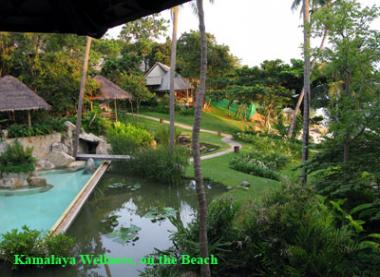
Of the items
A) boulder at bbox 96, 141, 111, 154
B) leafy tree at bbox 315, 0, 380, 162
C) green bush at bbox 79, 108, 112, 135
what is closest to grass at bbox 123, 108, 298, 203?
leafy tree at bbox 315, 0, 380, 162

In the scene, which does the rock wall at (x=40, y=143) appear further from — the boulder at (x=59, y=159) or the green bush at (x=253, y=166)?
the green bush at (x=253, y=166)

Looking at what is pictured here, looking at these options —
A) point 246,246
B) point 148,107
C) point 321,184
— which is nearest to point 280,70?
point 148,107

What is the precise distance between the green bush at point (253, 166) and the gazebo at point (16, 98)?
9.40 meters

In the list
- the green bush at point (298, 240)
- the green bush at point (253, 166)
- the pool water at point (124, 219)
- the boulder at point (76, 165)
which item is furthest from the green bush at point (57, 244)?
the green bush at point (253, 166)

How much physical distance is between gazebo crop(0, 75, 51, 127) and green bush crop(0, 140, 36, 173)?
368cm

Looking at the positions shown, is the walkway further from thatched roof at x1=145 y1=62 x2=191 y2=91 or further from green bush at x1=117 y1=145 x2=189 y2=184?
thatched roof at x1=145 y1=62 x2=191 y2=91

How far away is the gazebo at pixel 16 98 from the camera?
15.1 meters

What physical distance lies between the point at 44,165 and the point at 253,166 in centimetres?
885

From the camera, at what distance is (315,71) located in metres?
8.25

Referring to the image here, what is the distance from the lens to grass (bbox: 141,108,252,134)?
25578 millimetres

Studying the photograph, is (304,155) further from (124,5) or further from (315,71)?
(124,5)

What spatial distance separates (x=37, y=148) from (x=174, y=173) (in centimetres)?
715

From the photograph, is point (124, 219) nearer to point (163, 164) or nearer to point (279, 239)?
point (163, 164)

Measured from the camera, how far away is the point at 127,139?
15297 millimetres
